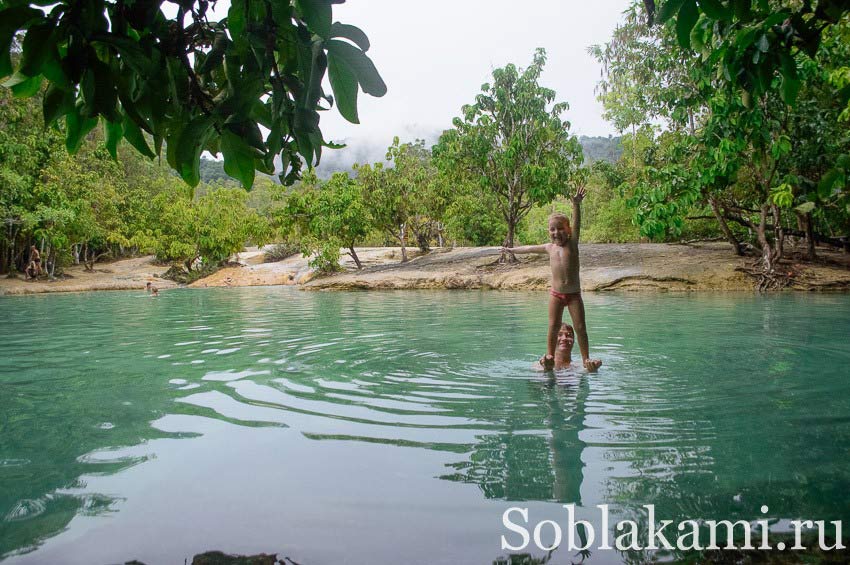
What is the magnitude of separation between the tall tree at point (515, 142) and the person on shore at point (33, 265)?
17.5 m

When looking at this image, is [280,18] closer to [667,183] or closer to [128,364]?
[128,364]

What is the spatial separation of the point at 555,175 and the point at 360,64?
17.7m

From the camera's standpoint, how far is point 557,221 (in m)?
5.46

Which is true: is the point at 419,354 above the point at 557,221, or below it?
below

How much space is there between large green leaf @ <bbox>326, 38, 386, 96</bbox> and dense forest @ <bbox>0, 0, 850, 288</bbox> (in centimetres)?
34

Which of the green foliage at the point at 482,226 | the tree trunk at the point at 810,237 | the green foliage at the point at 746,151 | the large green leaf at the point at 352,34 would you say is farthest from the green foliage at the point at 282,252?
the large green leaf at the point at 352,34

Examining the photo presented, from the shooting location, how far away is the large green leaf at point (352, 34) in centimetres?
138

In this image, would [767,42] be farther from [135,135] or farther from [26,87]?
[26,87]

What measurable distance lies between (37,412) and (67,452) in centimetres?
115

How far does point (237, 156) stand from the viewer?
1448 mm

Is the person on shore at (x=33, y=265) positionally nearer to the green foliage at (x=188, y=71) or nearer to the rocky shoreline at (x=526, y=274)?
the rocky shoreline at (x=526, y=274)

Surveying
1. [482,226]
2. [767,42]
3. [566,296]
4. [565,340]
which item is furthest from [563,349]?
[482,226]

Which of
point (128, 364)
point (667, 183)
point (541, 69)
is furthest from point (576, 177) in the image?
point (128, 364)

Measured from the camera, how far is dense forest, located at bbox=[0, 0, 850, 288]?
9.98 meters
